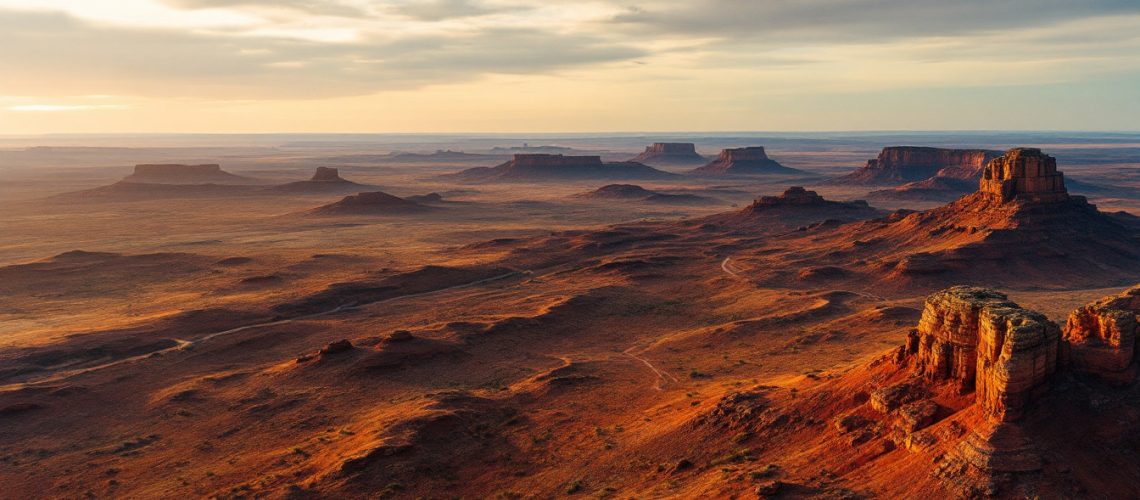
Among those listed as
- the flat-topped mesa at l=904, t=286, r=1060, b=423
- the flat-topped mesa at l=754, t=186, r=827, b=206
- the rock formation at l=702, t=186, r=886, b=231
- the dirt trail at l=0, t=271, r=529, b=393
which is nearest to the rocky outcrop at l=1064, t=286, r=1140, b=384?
the flat-topped mesa at l=904, t=286, r=1060, b=423

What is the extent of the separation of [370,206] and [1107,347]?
14980cm

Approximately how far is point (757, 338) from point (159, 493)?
38.3 metres

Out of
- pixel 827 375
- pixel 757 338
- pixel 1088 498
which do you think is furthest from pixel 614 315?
pixel 1088 498

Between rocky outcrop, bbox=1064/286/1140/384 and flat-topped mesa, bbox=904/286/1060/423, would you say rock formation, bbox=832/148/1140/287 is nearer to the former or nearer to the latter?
rocky outcrop, bbox=1064/286/1140/384

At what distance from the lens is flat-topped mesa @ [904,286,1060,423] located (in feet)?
82.3

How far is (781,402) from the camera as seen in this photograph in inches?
1309

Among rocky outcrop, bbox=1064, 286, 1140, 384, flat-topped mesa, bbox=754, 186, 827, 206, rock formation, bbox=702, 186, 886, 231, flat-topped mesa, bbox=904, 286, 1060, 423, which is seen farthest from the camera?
flat-topped mesa, bbox=754, 186, 827, 206

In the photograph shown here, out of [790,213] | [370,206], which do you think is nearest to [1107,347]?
[790,213]

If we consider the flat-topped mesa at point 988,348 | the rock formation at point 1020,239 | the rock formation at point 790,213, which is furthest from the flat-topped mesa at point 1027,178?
the flat-topped mesa at point 988,348

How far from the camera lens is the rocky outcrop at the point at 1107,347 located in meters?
27.0

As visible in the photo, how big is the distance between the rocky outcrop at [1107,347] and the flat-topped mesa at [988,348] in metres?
1.71

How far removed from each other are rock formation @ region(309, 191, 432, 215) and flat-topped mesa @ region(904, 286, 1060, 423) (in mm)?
141393

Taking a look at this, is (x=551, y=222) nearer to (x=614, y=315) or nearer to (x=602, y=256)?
(x=602, y=256)

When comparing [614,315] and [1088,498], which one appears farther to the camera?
[614,315]
